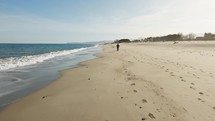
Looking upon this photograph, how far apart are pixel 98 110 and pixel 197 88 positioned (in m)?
4.55

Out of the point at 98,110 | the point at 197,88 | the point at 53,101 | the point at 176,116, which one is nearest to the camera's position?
the point at 176,116

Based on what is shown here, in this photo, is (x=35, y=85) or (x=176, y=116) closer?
(x=176, y=116)

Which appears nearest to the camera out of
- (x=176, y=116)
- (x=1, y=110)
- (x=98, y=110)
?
(x=176, y=116)

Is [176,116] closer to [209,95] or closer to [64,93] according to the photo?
[209,95]

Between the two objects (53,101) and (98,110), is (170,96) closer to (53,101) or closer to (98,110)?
(98,110)

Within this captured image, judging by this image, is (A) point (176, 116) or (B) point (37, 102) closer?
(A) point (176, 116)

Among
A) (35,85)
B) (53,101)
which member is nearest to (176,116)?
(53,101)

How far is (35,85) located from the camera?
11125 millimetres

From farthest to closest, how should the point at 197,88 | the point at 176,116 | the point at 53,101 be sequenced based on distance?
the point at 197,88, the point at 53,101, the point at 176,116

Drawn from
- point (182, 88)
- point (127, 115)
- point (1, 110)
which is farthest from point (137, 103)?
point (1, 110)

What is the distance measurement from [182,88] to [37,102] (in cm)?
566

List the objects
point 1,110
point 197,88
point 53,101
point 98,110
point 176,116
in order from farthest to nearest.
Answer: point 197,88
point 53,101
point 1,110
point 98,110
point 176,116

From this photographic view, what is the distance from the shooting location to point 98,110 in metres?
6.48

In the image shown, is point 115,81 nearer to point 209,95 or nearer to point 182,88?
point 182,88
